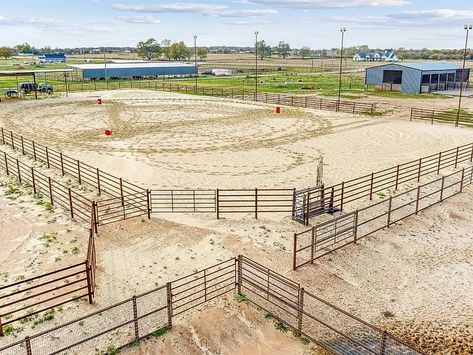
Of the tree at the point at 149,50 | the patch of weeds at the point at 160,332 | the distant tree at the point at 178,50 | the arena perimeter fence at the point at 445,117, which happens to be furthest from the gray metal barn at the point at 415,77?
the tree at the point at 149,50

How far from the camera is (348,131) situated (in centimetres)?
3164

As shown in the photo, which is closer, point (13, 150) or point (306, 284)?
point (306, 284)

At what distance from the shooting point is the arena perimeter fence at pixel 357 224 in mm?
12727

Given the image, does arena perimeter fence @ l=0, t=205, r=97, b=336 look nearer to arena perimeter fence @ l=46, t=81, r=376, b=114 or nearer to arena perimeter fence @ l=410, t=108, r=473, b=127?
arena perimeter fence @ l=410, t=108, r=473, b=127

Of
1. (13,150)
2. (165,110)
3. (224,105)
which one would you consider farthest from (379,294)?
(224,105)

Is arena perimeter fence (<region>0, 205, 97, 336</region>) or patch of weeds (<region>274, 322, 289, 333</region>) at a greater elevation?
arena perimeter fence (<region>0, 205, 97, 336</region>)

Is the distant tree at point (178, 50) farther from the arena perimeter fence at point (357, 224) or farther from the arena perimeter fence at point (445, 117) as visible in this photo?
the arena perimeter fence at point (357, 224)

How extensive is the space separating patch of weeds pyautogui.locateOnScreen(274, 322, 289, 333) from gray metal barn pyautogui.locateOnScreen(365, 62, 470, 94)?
52.6 m

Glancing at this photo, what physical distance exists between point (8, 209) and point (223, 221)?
783 cm

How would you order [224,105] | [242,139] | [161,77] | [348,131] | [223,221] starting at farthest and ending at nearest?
1. [161,77]
2. [224,105]
3. [348,131]
4. [242,139]
5. [223,221]

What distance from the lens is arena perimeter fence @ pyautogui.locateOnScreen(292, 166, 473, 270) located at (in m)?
12.7

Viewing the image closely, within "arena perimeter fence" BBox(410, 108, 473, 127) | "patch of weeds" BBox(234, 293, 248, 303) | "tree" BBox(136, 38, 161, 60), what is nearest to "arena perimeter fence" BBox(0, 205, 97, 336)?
"patch of weeds" BBox(234, 293, 248, 303)

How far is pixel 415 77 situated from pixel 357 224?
47.1 m

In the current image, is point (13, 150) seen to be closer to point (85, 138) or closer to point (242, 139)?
point (85, 138)
